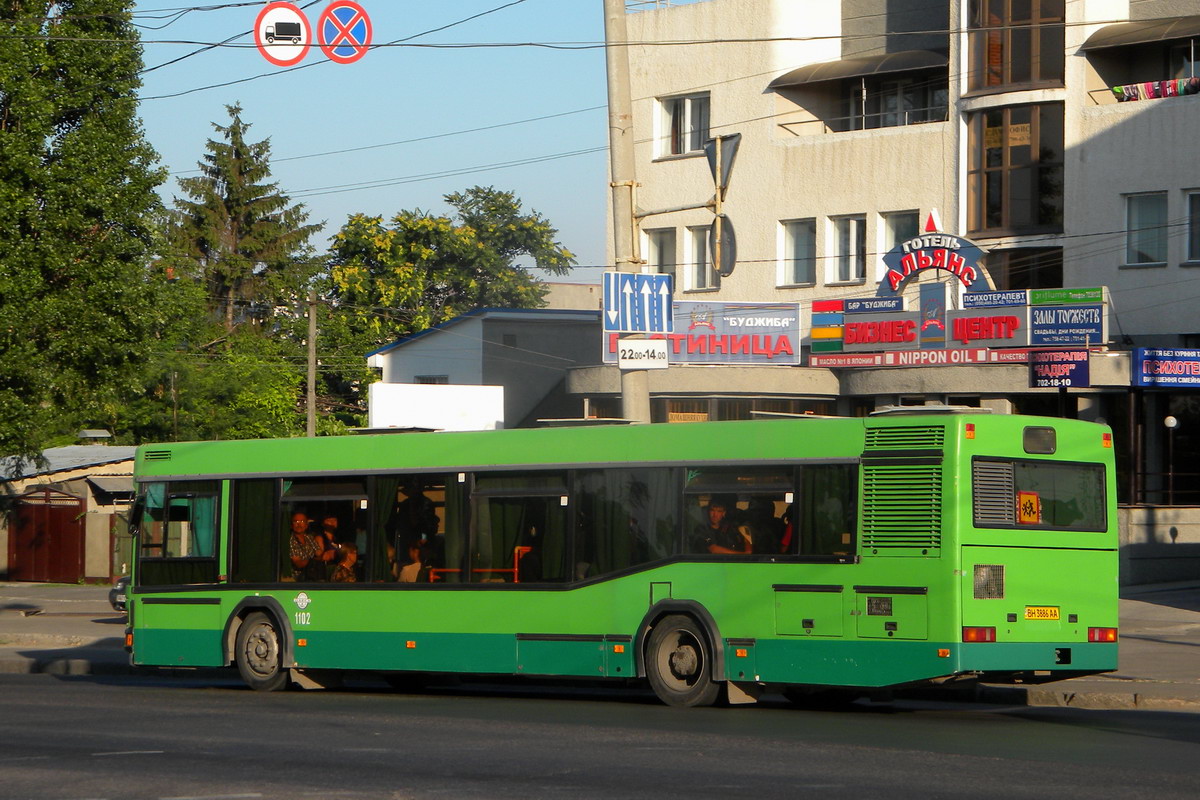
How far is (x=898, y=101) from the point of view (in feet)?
136

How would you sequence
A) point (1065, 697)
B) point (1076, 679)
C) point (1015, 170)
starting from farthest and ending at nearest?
point (1015, 170) → point (1076, 679) → point (1065, 697)

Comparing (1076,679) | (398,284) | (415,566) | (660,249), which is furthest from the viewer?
(398,284)

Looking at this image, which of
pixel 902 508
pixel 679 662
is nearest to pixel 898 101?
pixel 679 662

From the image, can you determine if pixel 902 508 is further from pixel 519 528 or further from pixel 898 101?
pixel 898 101

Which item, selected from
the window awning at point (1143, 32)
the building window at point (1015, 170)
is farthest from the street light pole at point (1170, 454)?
the window awning at point (1143, 32)

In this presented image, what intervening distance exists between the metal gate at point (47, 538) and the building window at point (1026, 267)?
24.4m

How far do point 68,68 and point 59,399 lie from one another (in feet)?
24.1

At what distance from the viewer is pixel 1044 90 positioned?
3716 centimetres

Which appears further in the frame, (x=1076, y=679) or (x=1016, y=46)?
(x=1016, y=46)

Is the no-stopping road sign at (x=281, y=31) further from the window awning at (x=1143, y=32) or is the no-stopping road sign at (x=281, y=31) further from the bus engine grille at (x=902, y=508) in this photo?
the window awning at (x=1143, y=32)

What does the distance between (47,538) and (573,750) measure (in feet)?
119

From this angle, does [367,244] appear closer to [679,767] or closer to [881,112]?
[881,112]

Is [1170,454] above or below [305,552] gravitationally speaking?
above

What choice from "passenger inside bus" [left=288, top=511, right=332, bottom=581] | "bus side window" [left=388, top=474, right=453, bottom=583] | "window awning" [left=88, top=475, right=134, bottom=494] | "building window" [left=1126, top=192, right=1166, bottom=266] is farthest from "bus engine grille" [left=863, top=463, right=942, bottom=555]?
"window awning" [left=88, top=475, right=134, bottom=494]
